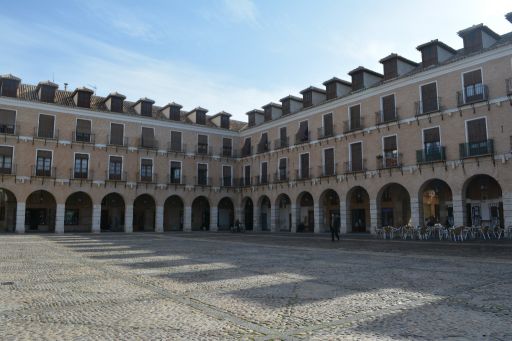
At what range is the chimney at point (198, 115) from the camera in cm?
4188

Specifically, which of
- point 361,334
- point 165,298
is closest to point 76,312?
point 165,298

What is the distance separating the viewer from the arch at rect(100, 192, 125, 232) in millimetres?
39375

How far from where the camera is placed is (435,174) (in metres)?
25.5

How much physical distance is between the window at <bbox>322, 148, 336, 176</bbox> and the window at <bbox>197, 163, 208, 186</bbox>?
1327cm

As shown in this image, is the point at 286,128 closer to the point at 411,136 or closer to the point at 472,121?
the point at 411,136

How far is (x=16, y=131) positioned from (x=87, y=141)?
17.5 feet

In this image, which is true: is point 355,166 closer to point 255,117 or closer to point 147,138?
point 255,117

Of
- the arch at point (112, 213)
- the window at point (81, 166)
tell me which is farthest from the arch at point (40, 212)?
the arch at point (112, 213)

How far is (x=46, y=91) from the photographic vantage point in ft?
112

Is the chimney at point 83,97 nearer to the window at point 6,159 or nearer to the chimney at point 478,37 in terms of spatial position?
the window at point 6,159

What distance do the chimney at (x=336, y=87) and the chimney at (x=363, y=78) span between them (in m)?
1.79

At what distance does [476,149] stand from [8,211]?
36064 millimetres

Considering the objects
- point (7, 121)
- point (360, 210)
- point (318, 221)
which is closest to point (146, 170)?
point (7, 121)

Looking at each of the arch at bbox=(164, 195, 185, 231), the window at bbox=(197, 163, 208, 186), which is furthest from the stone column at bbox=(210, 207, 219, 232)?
the arch at bbox=(164, 195, 185, 231)
